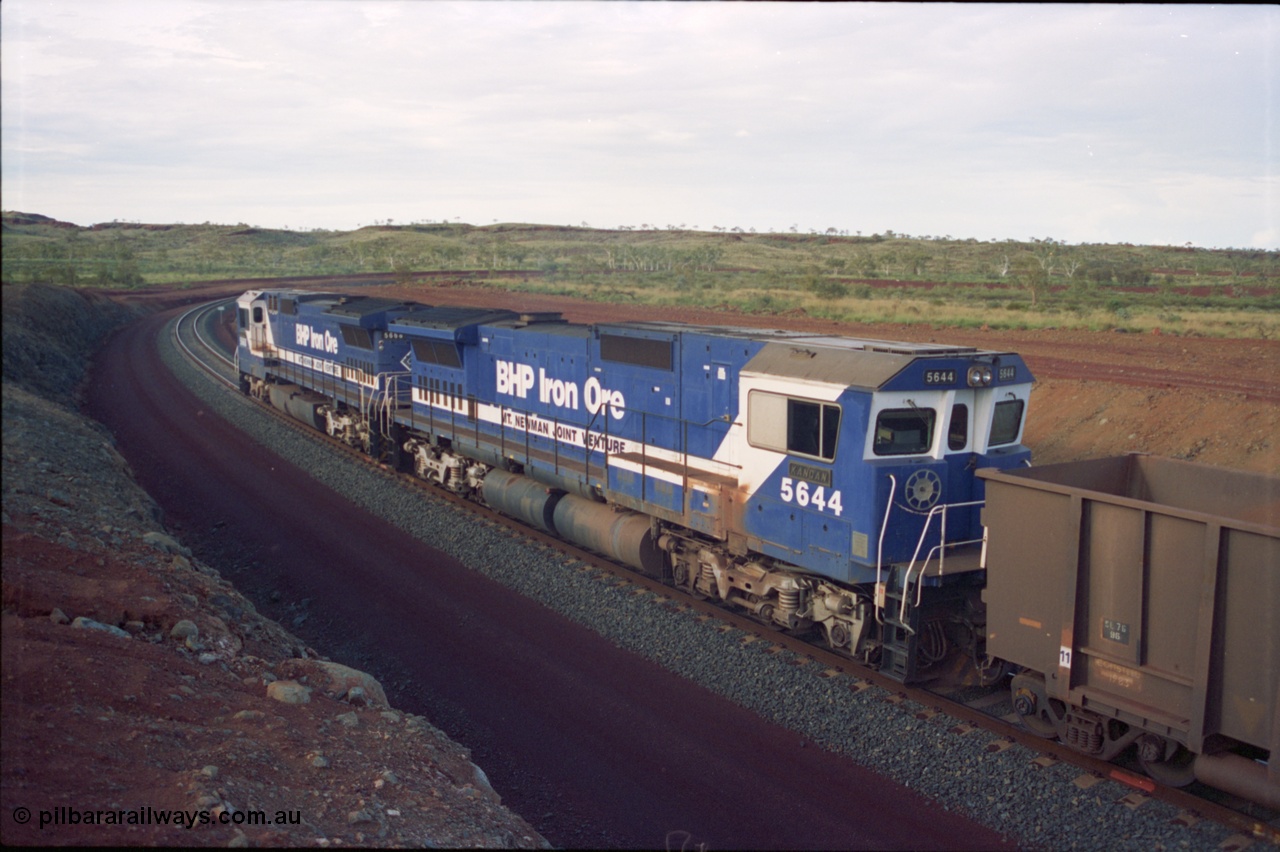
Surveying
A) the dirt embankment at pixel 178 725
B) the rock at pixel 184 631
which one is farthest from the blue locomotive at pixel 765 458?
the rock at pixel 184 631

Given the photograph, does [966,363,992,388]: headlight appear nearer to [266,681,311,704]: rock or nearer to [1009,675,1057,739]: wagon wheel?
[1009,675,1057,739]: wagon wheel

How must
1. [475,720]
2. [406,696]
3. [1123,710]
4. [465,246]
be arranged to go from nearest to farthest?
[1123,710], [475,720], [406,696], [465,246]

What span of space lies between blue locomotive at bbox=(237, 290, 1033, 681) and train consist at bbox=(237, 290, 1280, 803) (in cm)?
3

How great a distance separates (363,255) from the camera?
4626 inches

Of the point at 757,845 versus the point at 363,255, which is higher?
the point at 363,255

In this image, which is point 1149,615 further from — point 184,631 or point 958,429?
point 184,631

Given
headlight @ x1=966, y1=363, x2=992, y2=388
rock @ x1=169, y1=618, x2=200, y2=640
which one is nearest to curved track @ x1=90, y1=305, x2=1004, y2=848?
rock @ x1=169, y1=618, x2=200, y2=640

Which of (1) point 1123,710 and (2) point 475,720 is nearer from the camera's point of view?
(1) point 1123,710

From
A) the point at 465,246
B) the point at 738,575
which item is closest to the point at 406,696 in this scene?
the point at 738,575

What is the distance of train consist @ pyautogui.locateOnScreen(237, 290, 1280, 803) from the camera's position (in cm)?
987

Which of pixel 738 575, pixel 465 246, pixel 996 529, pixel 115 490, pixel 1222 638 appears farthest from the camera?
pixel 465 246

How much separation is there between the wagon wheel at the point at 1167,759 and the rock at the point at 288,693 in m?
7.69

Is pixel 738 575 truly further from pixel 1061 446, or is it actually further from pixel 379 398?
pixel 1061 446

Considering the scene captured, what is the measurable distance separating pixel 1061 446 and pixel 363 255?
108087 mm
